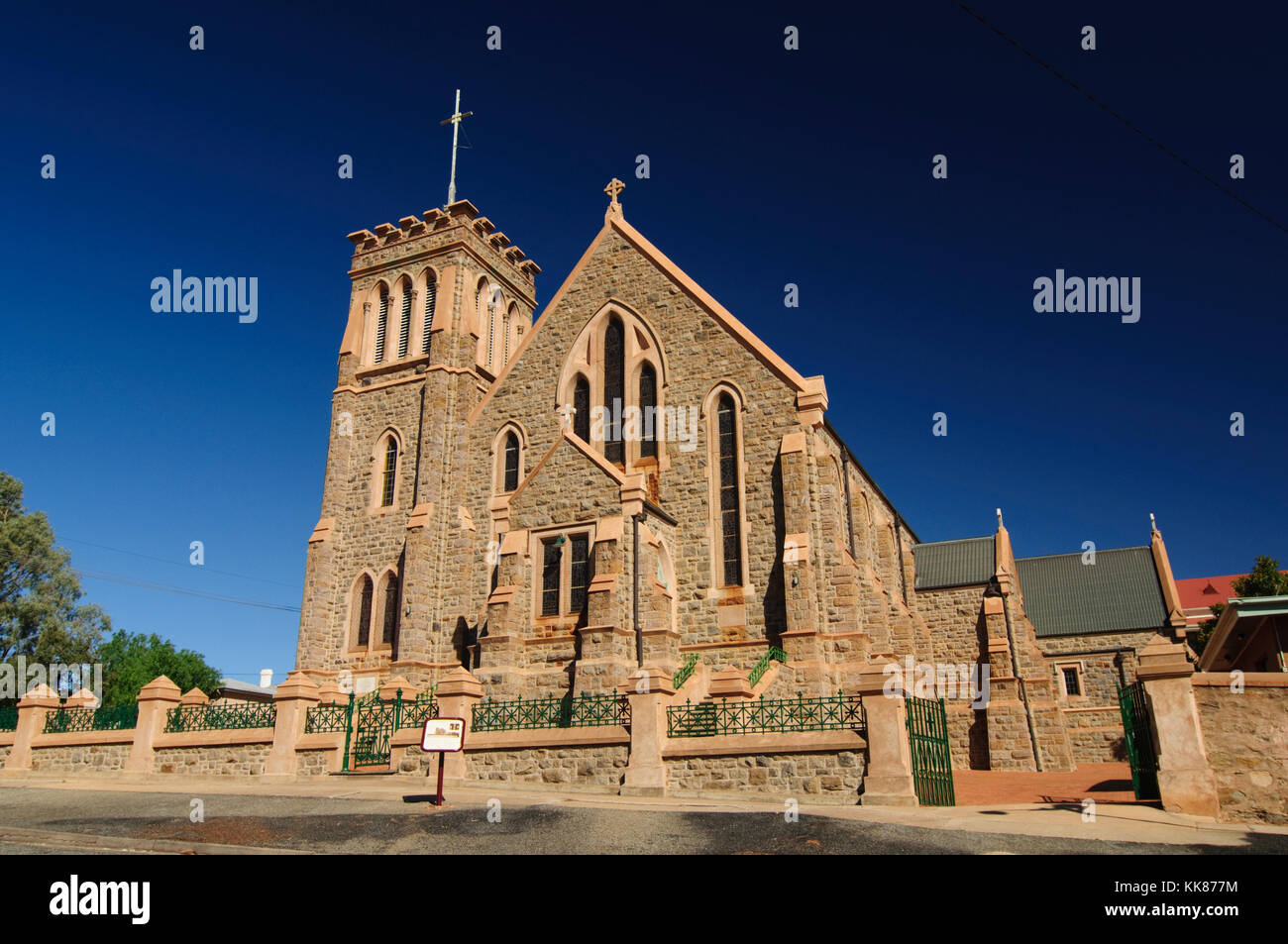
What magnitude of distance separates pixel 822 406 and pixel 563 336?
8761 mm

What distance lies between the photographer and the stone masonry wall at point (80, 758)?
66.1 ft

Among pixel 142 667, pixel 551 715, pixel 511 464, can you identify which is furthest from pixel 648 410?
pixel 142 667

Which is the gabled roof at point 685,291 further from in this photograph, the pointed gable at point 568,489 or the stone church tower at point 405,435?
the pointed gable at point 568,489

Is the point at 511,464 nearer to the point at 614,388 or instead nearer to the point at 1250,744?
the point at 614,388

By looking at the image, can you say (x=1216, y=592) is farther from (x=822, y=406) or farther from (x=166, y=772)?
(x=166, y=772)

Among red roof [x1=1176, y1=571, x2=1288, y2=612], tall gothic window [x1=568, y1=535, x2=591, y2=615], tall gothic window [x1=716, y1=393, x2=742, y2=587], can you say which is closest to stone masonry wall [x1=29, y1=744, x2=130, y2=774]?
tall gothic window [x1=568, y1=535, x2=591, y2=615]

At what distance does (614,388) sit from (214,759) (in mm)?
14208

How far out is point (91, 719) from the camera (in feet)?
69.1

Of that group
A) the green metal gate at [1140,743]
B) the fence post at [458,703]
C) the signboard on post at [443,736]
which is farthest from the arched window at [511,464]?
the green metal gate at [1140,743]

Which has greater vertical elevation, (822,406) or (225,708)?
(822,406)

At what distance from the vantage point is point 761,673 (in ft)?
66.2

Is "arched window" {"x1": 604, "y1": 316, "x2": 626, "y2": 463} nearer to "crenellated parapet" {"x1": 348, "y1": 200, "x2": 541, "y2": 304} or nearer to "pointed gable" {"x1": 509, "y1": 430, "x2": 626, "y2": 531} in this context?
"pointed gable" {"x1": 509, "y1": 430, "x2": 626, "y2": 531}

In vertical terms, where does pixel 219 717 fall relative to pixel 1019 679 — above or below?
below
